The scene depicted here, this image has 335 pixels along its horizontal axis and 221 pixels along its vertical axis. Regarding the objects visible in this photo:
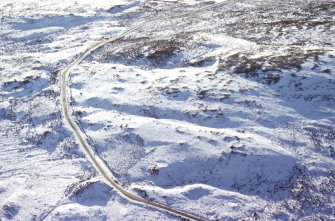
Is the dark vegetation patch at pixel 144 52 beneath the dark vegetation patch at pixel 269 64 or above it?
above

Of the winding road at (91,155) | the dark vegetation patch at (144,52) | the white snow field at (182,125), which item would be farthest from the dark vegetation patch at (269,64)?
the winding road at (91,155)

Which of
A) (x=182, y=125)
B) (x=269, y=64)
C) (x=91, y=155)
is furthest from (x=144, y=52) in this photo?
(x=91, y=155)

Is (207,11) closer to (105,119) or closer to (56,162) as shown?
(105,119)

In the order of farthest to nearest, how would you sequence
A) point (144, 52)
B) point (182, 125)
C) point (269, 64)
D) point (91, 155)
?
point (144, 52), point (269, 64), point (182, 125), point (91, 155)

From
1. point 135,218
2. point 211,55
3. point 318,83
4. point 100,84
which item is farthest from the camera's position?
point 211,55

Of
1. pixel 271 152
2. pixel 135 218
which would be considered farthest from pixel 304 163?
pixel 135 218

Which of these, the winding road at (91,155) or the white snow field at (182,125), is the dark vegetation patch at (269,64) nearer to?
the white snow field at (182,125)

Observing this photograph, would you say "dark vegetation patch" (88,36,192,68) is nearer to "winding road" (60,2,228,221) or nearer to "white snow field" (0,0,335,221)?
"white snow field" (0,0,335,221)

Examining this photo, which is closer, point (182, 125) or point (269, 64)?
point (182, 125)

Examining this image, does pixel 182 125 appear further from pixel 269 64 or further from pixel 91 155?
pixel 269 64
